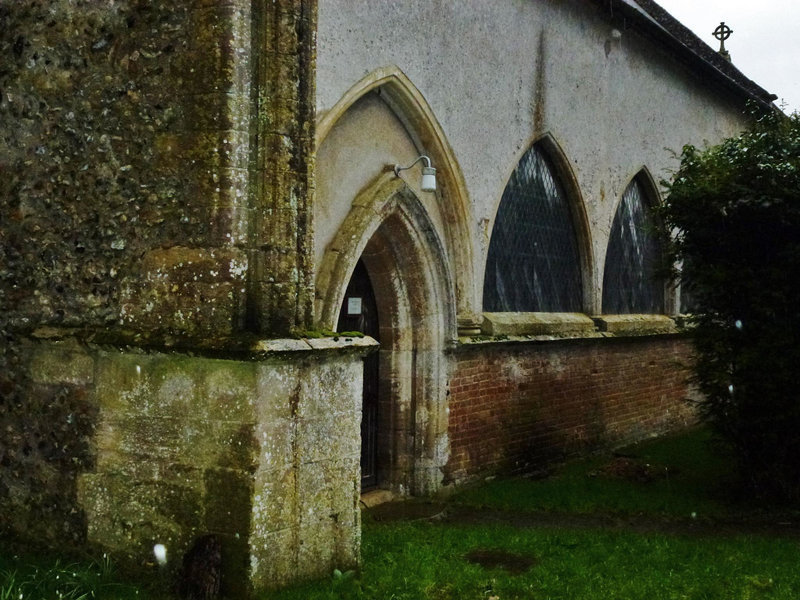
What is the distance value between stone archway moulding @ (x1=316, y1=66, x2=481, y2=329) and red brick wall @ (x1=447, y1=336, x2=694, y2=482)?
0.66 m

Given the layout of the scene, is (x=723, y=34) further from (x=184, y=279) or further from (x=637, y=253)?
(x=184, y=279)

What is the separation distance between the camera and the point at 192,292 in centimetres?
564

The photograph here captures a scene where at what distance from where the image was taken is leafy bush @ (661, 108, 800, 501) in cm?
917

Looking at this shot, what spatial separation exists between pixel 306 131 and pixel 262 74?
0.44 meters

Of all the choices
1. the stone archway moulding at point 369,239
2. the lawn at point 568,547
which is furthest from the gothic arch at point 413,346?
the lawn at point 568,547

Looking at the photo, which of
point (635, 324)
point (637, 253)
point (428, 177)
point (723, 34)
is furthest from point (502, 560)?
point (723, 34)

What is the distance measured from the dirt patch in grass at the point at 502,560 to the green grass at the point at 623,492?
205 centimetres

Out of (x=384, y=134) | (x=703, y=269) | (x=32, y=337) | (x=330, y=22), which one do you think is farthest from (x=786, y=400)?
(x=32, y=337)

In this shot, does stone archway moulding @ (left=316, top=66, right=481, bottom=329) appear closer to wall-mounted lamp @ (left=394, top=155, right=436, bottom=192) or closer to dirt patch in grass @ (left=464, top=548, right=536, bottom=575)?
Result: wall-mounted lamp @ (left=394, top=155, right=436, bottom=192)

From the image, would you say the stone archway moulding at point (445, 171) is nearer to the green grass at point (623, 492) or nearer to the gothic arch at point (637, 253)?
the green grass at point (623, 492)

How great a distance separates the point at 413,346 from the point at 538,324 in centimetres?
239

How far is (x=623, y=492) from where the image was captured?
10023 millimetres

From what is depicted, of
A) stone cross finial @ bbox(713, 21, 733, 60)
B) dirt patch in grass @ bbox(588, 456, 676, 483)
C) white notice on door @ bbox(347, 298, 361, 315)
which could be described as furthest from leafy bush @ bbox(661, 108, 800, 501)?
stone cross finial @ bbox(713, 21, 733, 60)

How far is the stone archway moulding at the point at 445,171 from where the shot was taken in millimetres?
9125
